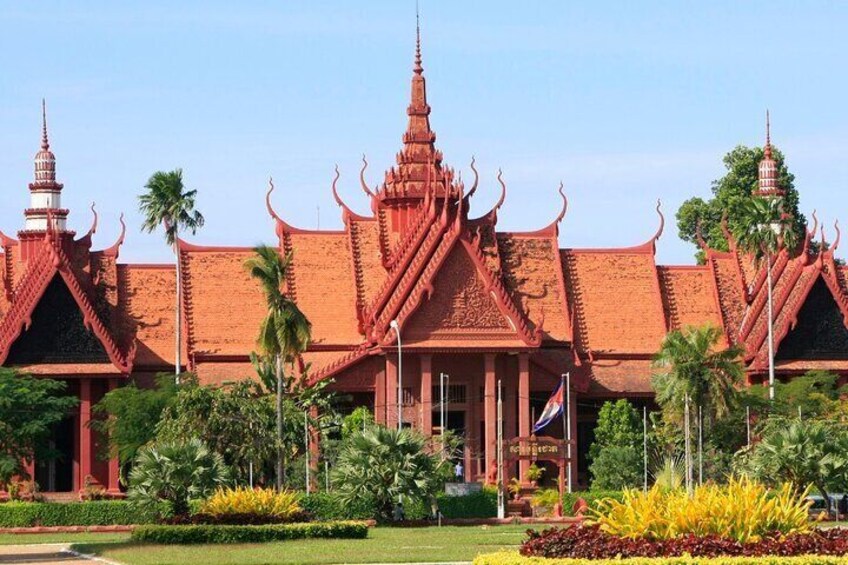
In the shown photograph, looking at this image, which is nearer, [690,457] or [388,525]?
[388,525]

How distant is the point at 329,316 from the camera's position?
7881 cm

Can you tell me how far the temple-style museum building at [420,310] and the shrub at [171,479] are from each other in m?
16.8

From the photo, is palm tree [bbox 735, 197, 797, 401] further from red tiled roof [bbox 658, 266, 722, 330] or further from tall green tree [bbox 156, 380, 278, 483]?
tall green tree [bbox 156, 380, 278, 483]

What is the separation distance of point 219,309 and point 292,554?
1374 inches

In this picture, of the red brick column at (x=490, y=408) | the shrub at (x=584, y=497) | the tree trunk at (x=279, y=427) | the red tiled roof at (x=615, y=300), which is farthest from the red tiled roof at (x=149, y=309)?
the shrub at (x=584, y=497)

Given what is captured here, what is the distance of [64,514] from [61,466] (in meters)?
15.8

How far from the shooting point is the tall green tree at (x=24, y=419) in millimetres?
67562

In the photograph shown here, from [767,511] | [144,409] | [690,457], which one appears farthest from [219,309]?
[767,511]

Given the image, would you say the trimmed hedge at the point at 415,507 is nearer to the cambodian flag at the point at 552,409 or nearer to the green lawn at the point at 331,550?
the green lawn at the point at 331,550

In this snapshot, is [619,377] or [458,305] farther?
[619,377]

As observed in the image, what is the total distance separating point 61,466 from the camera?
250 ft

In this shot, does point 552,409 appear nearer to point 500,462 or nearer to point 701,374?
point 500,462

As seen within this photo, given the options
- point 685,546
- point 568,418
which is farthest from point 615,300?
point 685,546

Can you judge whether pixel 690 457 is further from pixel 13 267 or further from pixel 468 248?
pixel 13 267
